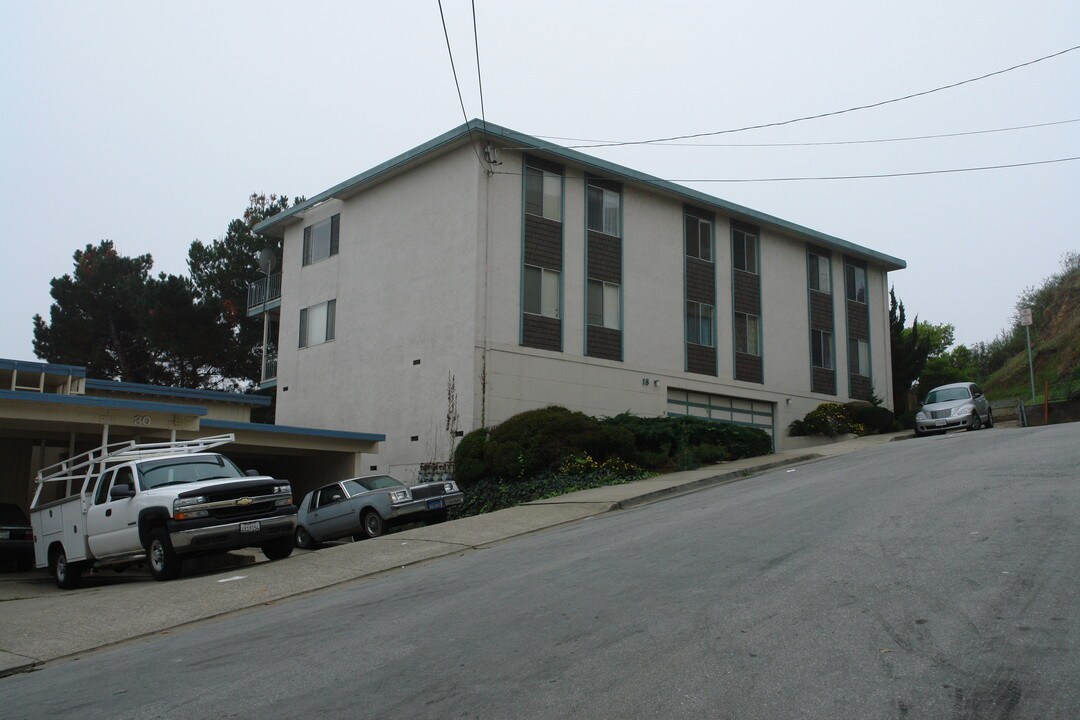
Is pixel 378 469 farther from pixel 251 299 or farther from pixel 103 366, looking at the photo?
pixel 103 366

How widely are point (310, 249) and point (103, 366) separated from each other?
2057 cm

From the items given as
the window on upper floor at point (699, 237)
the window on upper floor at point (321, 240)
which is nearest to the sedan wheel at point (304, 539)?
the window on upper floor at point (321, 240)

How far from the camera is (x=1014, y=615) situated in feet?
22.8

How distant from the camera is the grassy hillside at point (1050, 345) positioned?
1683 inches

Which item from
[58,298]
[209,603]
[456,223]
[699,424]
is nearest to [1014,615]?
[209,603]

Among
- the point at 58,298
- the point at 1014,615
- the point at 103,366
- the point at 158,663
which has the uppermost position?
the point at 58,298

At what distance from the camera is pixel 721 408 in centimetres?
3328

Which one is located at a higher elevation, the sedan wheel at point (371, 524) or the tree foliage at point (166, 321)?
the tree foliage at point (166, 321)

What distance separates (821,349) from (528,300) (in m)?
15.0

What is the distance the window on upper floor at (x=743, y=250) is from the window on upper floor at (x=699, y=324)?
2511mm

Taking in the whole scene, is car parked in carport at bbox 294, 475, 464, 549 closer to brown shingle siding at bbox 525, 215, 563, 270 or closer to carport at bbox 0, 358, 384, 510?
carport at bbox 0, 358, 384, 510

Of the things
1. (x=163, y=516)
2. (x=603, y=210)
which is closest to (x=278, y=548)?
(x=163, y=516)

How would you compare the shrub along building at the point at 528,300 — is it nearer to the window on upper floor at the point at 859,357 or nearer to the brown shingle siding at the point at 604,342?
the brown shingle siding at the point at 604,342

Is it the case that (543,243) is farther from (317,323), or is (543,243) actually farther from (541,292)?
(317,323)
